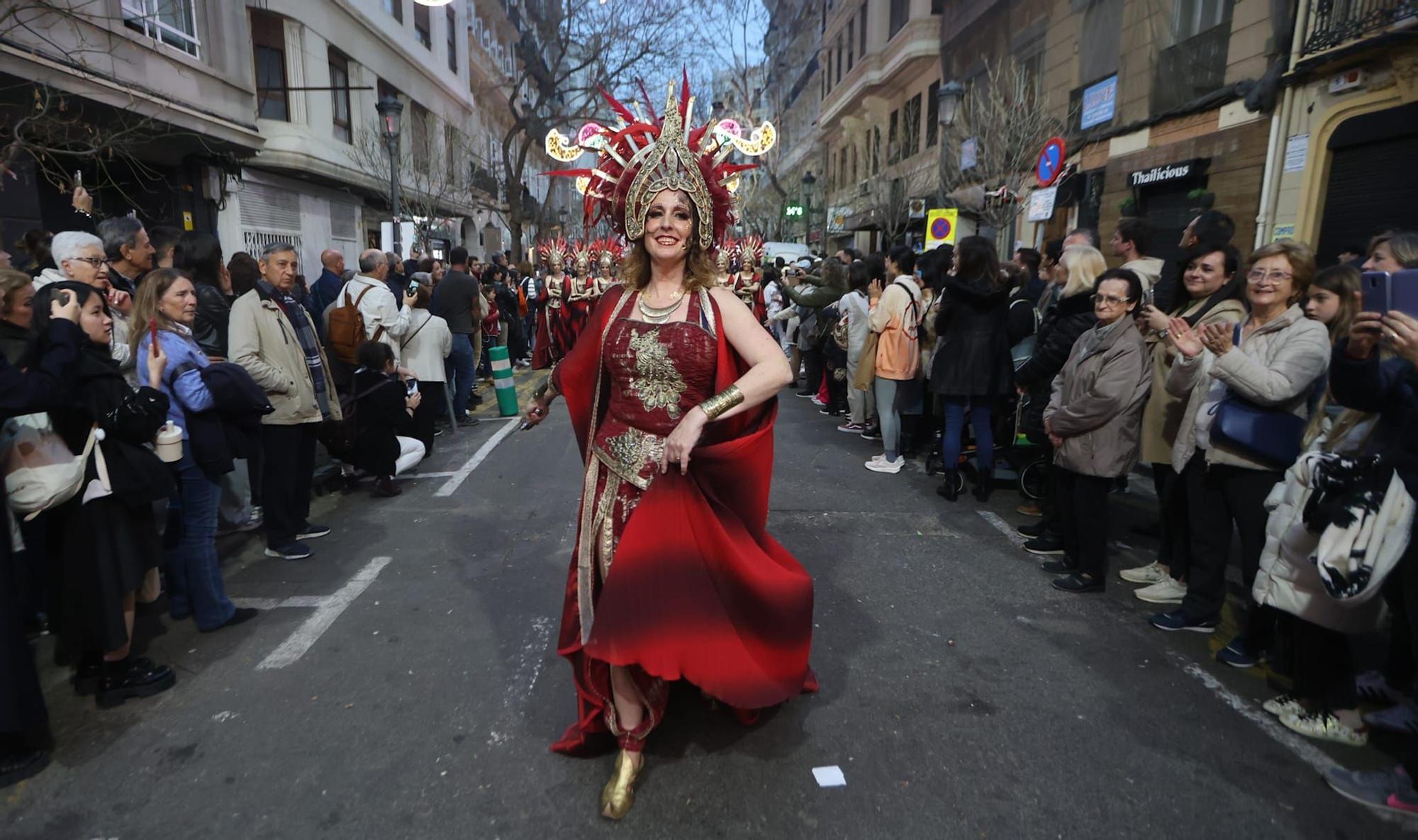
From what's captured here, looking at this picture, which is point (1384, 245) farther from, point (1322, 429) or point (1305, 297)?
point (1322, 429)

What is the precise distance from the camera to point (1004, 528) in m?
5.48

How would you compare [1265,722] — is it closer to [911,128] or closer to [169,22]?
[169,22]

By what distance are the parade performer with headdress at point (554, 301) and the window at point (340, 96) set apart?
37.3 ft

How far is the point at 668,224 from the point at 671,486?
92cm

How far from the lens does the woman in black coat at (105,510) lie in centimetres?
298

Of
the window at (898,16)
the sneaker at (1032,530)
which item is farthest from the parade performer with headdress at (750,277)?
the window at (898,16)

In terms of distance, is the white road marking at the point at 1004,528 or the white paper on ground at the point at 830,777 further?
the white road marking at the point at 1004,528

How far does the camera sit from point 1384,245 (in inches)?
144

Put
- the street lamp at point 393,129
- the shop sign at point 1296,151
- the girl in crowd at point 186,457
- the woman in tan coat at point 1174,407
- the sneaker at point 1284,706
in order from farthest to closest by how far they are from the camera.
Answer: the street lamp at point 393,129 < the shop sign at point 1296,151 < the woman in tan coat at point 1174,407 < the girl in crowd at point 186,457 < the sneaker at point 1284,706

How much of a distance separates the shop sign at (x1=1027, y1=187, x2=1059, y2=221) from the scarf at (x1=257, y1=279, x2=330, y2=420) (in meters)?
7.87

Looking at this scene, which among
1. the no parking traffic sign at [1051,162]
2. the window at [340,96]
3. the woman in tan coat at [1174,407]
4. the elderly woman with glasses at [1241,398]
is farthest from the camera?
the window at [340,96]

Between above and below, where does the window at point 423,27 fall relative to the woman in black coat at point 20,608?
above

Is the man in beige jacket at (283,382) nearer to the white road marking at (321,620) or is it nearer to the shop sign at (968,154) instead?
the white road marking at (321,620)

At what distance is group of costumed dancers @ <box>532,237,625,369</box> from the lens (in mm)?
10602
